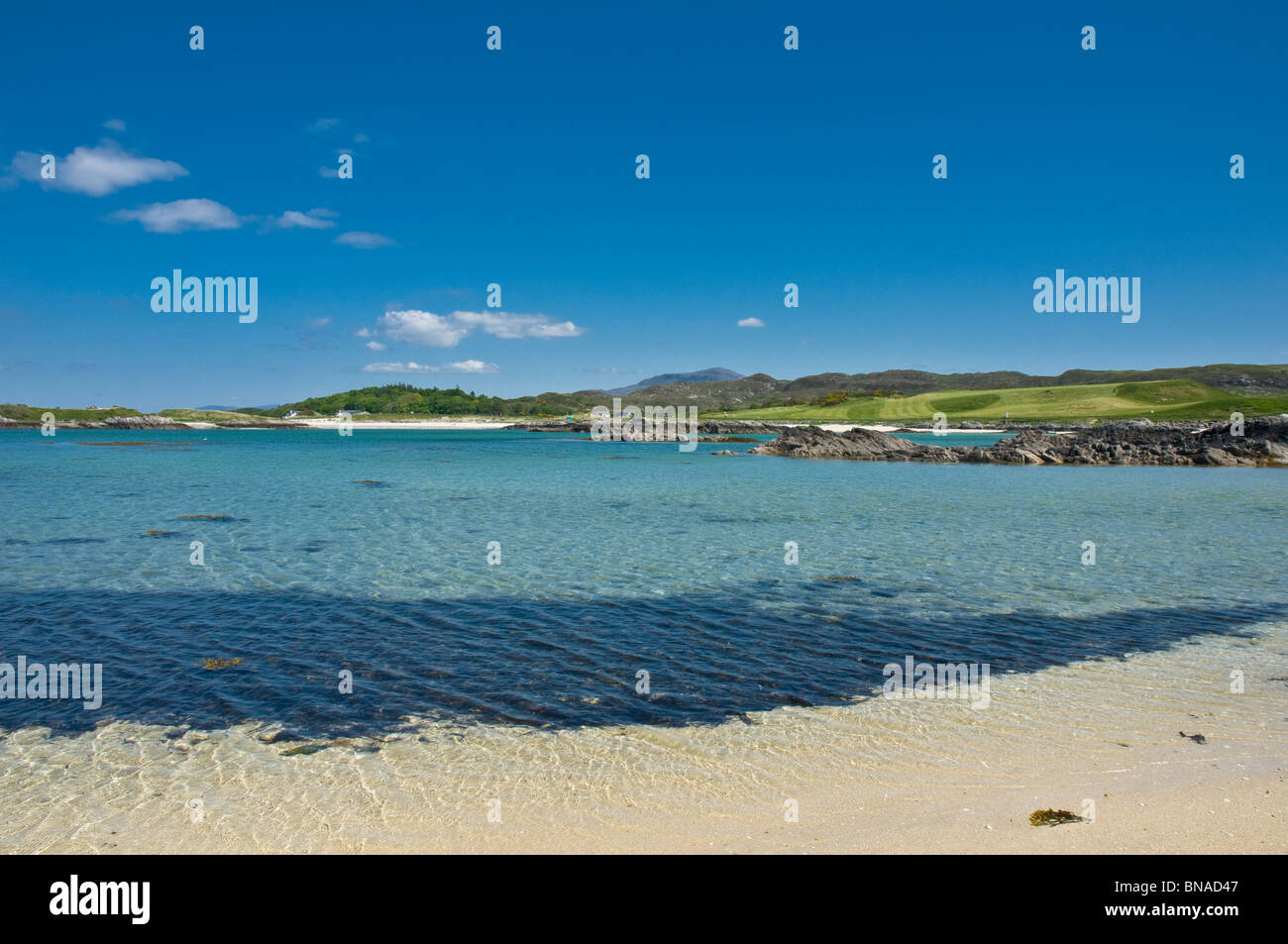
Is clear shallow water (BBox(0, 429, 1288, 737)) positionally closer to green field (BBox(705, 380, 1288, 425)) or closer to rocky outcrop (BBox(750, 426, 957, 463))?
rocky outcrop (BBox(750, 426, 957, 463))

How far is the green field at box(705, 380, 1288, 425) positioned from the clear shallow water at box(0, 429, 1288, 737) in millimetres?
128560

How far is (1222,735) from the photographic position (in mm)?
9188

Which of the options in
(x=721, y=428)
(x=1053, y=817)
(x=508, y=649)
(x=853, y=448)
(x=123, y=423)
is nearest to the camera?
(x=1053, y=817)

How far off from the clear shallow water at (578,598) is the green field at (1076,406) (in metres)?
129

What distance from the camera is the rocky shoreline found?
6481cm

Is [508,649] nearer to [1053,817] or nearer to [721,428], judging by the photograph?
[1053,817]

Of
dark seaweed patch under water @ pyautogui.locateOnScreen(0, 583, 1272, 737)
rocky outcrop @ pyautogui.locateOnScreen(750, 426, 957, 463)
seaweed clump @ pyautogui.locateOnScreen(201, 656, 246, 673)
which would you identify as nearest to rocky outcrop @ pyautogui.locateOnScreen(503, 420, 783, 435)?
rocky outcrop @ pyautogui.locateOnScreen(750, 426, 957, 463)

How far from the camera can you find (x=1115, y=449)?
228 ft

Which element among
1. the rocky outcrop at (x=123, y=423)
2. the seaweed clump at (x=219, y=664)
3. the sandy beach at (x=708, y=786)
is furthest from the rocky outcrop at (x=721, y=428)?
the sandy beach at (x=708, y=786)

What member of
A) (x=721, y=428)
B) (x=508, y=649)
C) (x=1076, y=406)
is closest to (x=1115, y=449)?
(x=508, y=649)

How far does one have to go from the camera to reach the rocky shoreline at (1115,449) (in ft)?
213

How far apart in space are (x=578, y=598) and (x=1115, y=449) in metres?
71.2

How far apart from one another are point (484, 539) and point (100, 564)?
10.9 meters
